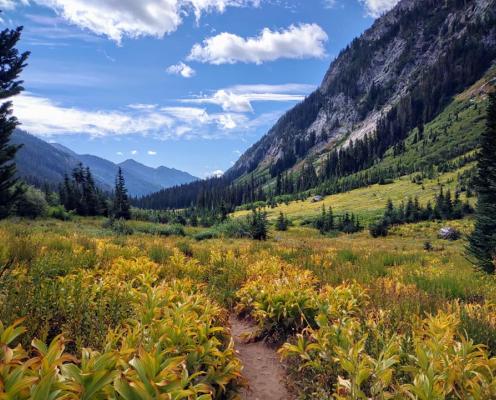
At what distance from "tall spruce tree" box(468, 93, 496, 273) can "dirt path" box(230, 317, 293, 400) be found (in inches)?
452

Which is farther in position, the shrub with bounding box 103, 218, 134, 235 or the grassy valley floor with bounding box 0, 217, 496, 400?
the shrub with bounding box 103, 218, 134, 235

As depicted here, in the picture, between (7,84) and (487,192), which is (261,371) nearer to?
(487,192)

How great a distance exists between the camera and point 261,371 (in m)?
4.47

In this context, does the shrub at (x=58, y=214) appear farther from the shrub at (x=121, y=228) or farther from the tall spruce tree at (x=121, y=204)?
the tall spruce tree at (x=121, y=204)

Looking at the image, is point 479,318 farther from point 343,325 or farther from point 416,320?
point 343,325

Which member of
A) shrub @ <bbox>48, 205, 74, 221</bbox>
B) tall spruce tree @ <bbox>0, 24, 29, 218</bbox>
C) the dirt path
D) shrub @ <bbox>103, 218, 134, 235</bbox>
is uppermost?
tall spruce tree @ <bbox>0, 24, 29, 218</bbox>

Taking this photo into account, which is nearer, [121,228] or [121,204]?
[121,228]

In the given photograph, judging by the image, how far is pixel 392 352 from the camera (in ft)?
11.6

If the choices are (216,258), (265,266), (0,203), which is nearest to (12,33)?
(0,203)

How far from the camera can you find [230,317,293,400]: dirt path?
3.82m

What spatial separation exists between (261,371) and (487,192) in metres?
13.8

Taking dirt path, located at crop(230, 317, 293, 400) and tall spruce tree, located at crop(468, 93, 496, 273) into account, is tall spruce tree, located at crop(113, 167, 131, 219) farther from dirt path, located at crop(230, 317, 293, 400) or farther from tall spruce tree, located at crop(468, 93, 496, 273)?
dirt path, located at crop(230, 317, 293, 400)

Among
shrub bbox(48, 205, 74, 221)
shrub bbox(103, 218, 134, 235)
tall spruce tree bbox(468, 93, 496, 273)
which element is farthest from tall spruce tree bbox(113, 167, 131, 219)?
tall spruce tree bbox(468, 93, 496, 273)

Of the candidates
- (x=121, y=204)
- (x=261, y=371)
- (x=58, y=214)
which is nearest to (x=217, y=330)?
(x=261, y=371)
